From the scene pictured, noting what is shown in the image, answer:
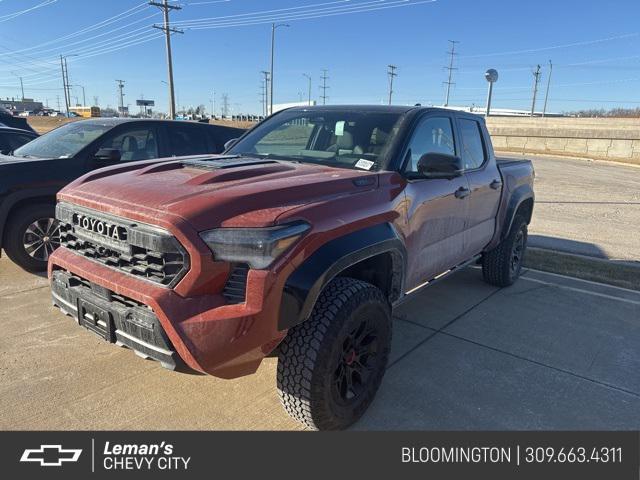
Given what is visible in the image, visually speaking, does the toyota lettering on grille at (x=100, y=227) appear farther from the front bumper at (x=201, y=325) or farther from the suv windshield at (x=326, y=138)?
the suv windshield at (x=326, y=138)

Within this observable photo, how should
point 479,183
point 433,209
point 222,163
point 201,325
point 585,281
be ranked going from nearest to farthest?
point 201,325
point 222,163
point 433,209
point 479,183
point 585,281

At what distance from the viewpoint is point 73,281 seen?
283 cm

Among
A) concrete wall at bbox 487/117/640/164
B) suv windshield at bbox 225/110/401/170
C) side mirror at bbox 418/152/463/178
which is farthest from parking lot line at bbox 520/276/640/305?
concrete wall at bbox 487/117/640/164

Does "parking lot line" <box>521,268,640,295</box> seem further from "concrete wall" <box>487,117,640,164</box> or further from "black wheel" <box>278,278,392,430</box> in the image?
"concrete wall" <box>487,117,640,164</box>

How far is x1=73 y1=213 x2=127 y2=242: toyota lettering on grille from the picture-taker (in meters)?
2.58

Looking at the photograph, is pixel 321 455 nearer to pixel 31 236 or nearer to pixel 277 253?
pixel 277 253

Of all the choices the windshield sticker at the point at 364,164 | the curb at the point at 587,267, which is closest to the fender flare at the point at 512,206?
the curb at the point at 587,267

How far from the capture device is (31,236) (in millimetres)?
5516

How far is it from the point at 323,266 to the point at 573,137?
35.4 metres

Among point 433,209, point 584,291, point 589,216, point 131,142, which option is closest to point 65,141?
point 131,142

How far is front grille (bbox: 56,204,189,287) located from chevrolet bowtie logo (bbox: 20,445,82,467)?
41.2 inches

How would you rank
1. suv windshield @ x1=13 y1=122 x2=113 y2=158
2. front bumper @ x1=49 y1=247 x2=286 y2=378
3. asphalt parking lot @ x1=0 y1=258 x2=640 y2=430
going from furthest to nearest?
suv windshield @ x1=13 y1=122 x2=113 y2=158 → asphalt parking lot @ x1=0 y1=258 x2=640 y2=430 → front bumper @ x1=49 y1=247 x2=286 y2=378

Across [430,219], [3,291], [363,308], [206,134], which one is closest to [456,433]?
[363,308]

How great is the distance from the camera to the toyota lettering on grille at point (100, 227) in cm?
258
